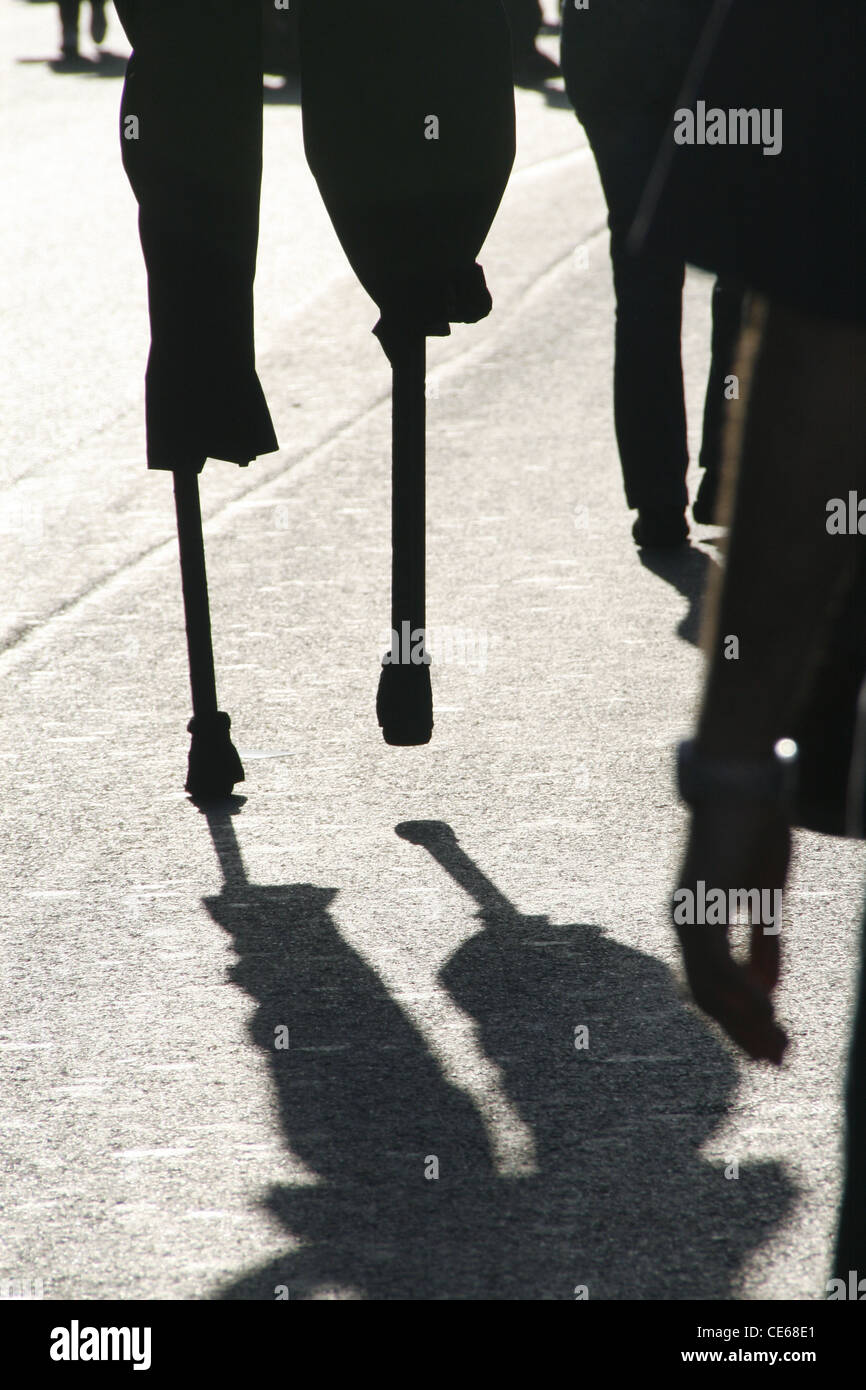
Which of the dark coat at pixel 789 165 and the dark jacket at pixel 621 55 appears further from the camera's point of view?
the dark jacket at pixel 621 55

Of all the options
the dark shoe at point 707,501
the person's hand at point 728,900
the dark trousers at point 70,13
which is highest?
the person's hand at point 728,900

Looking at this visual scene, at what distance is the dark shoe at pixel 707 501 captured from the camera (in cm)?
646

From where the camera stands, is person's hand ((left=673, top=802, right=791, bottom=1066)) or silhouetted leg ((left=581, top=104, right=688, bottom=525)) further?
silhouetted leg ((left=581, top=104, right=688, bottom=525))

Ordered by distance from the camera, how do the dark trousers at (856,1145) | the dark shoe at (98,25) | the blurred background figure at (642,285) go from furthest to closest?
1. the dark shoe at (98,25)
2. the blurred background figure at (642,285)
3. the dark trousers at (856,1145)

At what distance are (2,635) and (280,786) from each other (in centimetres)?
136

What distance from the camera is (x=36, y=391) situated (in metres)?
8.45

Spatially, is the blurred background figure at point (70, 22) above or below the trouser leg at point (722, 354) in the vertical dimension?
below

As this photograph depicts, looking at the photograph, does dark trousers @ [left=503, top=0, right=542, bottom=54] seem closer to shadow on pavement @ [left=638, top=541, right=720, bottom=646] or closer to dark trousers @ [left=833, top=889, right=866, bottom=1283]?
shadow on pavement @ [left=638, top=541, right=720, bottom=646]

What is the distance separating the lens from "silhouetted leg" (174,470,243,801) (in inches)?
170

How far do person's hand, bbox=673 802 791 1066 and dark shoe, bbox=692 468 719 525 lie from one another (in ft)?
15.9

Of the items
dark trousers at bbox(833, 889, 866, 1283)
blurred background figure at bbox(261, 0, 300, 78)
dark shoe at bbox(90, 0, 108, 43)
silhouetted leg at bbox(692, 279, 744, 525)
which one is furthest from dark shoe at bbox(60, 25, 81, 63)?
dark trousers at bbox(833, 889, 866, 1283)

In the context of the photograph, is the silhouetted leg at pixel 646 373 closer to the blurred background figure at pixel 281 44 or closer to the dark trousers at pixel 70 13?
the blurred background figure at pixel 281 44

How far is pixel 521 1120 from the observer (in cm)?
314

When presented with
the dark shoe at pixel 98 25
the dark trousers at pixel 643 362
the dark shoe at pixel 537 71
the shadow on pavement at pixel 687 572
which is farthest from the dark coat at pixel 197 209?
the dark shoe at pixel 98 25
